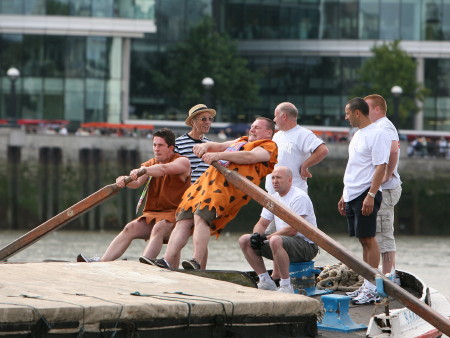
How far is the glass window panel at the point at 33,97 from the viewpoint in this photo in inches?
2007

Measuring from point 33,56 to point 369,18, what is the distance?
788 inches

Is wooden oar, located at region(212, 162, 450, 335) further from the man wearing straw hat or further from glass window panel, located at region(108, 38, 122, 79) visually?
glass window panel, located at region(108, 38, 122, 79)

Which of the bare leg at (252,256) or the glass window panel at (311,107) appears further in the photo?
the glass window panel at (311,107)

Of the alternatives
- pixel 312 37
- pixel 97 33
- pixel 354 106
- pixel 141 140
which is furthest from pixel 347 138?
pixel 354 106

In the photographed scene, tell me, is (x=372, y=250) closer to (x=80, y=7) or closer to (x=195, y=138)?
(x=195, y=138)

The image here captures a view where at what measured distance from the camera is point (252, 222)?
34.9 metres

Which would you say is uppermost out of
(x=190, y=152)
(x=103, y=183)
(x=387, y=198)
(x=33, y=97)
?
(x=190, y=152)

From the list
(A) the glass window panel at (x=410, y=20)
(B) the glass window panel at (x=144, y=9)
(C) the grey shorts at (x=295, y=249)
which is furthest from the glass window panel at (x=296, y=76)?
(C) the grey shorts at (x=295, y=249)

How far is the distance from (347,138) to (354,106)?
3447 cm

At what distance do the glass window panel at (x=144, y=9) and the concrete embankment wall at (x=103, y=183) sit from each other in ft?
46.0

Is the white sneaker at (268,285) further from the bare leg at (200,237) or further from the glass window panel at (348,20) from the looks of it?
the glass window panel at (348,20)

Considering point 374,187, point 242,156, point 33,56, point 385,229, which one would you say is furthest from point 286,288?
point 33,56

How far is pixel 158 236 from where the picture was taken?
9688mm

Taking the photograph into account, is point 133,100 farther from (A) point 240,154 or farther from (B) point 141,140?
(A) point 240,154
